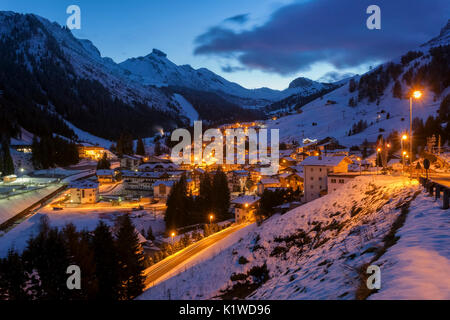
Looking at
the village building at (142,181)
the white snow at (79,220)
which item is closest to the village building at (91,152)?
the village building at (142,181)

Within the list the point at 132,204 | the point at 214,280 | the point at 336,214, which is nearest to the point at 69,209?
the point at 132,204

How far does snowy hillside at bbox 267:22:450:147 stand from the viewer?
131750 mm

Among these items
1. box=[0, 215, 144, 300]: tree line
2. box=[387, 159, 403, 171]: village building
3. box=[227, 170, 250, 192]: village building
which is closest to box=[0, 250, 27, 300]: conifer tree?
box=[0, 215, 144, 300]: tree line

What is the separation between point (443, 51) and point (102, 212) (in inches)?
8301

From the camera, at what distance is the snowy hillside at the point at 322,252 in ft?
26.4

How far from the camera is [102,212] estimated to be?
53500mm

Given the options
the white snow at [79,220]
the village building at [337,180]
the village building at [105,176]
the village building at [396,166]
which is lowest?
the white snow at [79,220]

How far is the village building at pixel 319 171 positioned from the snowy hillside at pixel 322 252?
45.5 ft

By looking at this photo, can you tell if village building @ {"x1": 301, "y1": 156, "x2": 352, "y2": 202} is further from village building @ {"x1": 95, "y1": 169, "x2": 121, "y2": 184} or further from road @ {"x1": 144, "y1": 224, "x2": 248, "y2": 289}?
village building @ {"x1": 95, "y1": 169, "x2": 121, "y2": 184}

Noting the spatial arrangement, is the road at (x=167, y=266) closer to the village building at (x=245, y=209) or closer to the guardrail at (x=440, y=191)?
Result: the village building at (x=245, y=209)

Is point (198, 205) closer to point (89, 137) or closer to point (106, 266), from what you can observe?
point (106, 266)

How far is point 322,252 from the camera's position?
11.9 meters
